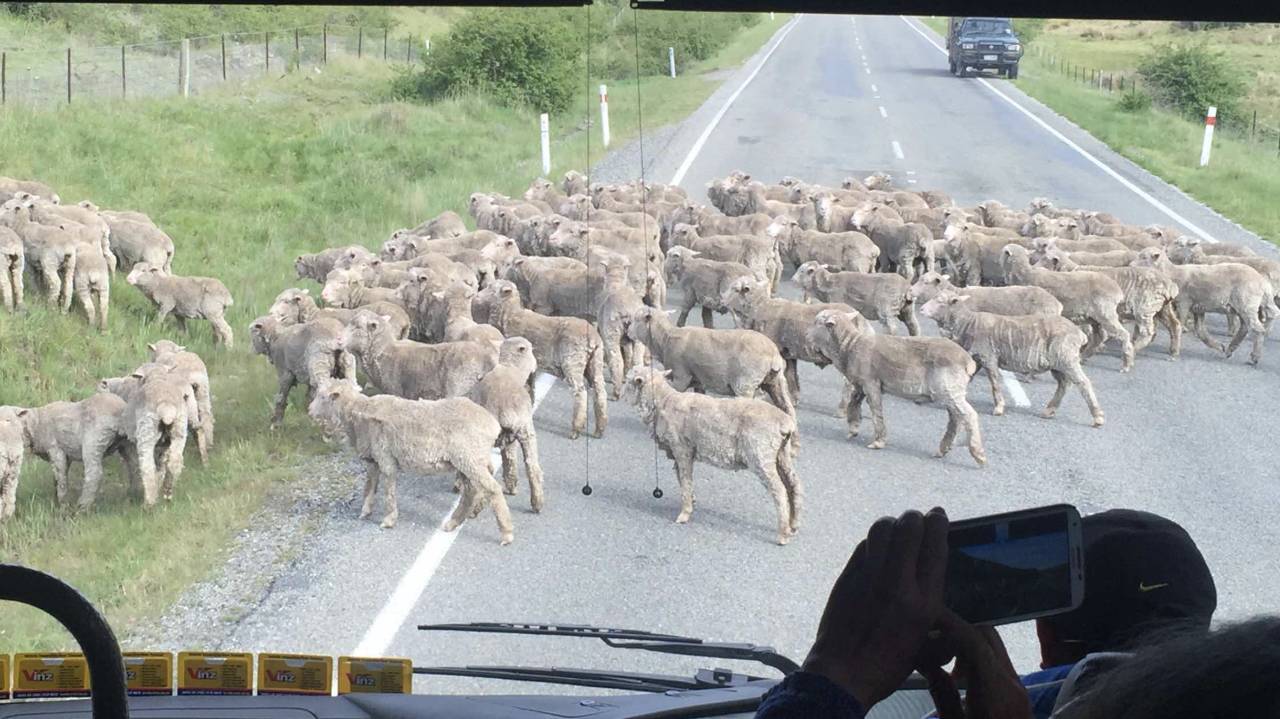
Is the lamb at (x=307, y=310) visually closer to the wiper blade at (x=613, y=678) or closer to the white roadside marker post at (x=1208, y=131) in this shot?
the white roadside marker post at (x=1208, y=131)

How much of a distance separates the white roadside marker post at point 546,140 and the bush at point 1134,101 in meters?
4.85

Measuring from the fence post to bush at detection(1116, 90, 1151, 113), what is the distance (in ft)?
23.6

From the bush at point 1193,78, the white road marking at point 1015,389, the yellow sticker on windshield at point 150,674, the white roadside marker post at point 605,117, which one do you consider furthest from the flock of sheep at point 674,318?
the yellow sticker on windshield at point 150,674

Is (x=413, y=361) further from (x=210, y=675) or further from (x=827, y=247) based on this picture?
(x=210, y=675)

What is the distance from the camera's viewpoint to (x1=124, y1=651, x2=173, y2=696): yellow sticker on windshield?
254 centimetres

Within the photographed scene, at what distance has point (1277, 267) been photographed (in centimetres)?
1036

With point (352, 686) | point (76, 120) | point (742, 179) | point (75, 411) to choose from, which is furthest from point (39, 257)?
point (352, 686)

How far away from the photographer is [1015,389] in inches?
348

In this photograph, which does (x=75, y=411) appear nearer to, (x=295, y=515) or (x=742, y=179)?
(x=295, y=515)

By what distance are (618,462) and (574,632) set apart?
4.62 metres

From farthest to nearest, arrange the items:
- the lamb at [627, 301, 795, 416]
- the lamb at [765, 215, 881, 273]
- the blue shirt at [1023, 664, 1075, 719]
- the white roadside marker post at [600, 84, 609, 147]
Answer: the white roadside marker post at [600, 84, 609, 147] → the lamb at [765, 215, 881, 273] → the lamb at [627, 301, 795, 416] → the blue shirt at [1023, 664, 1075, 719]

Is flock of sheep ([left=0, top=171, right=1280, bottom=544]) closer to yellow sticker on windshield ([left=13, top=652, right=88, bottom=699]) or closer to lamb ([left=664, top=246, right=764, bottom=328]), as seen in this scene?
lamb ([left=664, top=246, right=764, bottom=328])

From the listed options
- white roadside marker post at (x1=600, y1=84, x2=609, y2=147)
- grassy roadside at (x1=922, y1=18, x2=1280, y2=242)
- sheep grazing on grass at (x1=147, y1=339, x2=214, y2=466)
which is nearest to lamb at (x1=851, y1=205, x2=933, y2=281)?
grassy roadside at (x1=922, y1=18, x2=1280, y2=242)

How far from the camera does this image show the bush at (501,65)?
8898 millimetres
